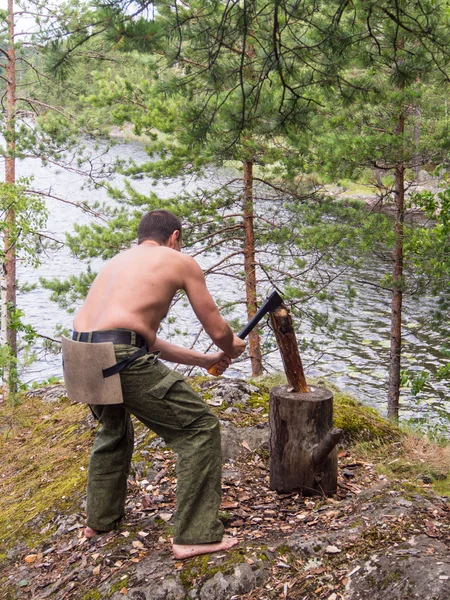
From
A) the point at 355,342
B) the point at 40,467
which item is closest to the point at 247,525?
the point at 40,467

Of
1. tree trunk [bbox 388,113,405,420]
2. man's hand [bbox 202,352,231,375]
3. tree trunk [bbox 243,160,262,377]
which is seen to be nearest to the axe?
man's hand [bbox 202,352,231,375]

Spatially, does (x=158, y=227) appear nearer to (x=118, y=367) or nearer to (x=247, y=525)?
(x=118, y=367)

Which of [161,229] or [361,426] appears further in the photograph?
[361,426]

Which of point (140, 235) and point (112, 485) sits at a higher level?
point (140, 235)

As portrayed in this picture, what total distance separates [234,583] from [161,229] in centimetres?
187

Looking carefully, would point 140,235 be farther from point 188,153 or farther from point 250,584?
point 188,153

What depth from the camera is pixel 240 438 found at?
4.86 metres

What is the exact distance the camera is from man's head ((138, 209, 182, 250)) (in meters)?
3.43

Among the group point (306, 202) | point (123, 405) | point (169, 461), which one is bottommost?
point (169, 461)

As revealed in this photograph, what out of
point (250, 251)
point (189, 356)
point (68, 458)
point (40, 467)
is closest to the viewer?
point (189, 356)

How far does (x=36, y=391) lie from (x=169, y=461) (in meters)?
3.51

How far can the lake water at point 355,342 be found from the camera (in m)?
13.7

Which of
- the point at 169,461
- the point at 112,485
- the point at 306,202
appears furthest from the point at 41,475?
the point at 306,202

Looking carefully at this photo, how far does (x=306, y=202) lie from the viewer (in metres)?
10.9
